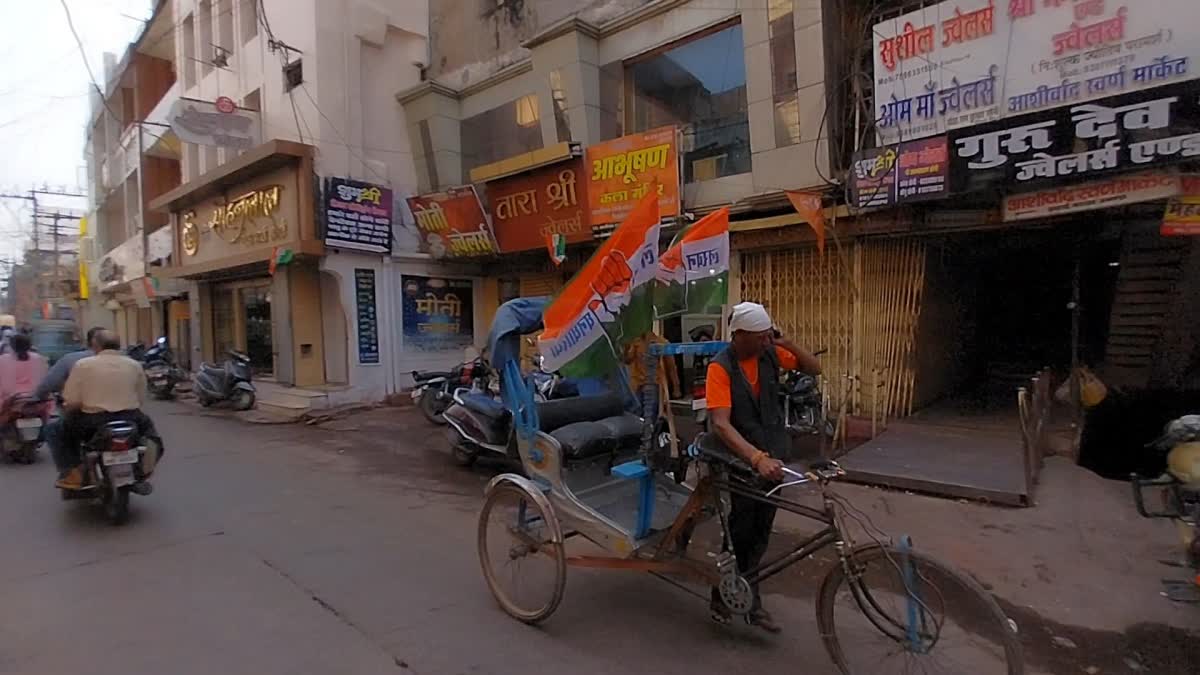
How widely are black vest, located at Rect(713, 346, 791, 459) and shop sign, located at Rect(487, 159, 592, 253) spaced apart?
690 centimetres

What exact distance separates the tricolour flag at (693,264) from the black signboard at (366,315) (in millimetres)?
9383

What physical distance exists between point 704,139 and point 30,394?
887 cm

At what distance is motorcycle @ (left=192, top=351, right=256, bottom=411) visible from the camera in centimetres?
1191

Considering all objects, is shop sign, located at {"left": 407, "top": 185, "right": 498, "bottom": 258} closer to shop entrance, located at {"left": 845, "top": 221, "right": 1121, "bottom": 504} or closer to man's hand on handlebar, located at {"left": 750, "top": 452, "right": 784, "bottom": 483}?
shop entrance, located at {"left": 845, "top": 221, "right": 1121, "bottom": 504}

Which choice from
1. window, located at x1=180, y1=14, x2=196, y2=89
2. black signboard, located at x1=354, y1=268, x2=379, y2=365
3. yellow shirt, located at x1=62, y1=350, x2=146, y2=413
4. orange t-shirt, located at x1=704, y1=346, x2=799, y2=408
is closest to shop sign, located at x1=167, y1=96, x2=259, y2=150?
black signboard, located at x1=354, y1=268, x2=379, y2=365

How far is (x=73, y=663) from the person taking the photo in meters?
3.06

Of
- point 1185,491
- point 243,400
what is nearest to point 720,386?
point 1185,491

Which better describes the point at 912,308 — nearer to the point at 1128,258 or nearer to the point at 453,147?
the point at 1128,258

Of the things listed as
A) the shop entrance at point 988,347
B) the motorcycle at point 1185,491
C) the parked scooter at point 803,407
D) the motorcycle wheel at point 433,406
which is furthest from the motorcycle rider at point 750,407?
the motorcycle wheel at point 433,406

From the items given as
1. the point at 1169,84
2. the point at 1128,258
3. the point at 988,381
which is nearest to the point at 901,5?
the point at 1169,84

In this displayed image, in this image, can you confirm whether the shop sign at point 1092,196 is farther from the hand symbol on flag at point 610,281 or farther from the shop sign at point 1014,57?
the hand symbol on flag at point 610,281

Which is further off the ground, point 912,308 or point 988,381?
point 912,308

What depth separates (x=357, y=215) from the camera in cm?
1169

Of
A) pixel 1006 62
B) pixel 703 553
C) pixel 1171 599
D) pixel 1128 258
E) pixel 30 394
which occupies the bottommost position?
pixel 1171 599
